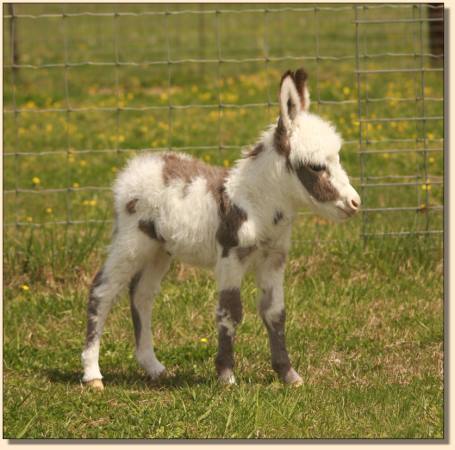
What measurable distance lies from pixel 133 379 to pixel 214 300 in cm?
120

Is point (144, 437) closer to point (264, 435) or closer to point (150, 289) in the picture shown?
point (264, 435)

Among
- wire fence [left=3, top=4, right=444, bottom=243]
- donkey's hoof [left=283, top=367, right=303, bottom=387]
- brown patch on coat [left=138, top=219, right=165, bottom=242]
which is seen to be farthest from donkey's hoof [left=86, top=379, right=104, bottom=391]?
wire fence [left=3, top=4, right=444, bottom=243]

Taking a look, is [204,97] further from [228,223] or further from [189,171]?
[228,223]

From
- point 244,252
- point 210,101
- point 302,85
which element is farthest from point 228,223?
point 210,101

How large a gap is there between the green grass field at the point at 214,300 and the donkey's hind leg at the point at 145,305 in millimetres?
133

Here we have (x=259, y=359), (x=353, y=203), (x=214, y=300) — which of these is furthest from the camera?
(x=214, y=300)

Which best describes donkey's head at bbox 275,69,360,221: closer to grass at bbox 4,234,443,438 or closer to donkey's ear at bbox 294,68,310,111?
donkey's ear at bbox 294,68,310,111

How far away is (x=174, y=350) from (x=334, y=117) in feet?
17.4

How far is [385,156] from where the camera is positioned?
9672 millimetres

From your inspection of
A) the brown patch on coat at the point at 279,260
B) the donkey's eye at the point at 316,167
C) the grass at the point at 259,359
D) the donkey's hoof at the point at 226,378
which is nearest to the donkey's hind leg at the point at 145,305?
the grass at the point at 259,359

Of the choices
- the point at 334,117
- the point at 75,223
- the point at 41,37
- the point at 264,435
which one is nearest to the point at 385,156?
the point at 334,117

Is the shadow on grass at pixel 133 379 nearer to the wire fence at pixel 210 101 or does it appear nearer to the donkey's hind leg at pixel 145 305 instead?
the donkey's hind leg at pixel 145 305

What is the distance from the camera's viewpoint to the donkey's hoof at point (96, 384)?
5.62 meters

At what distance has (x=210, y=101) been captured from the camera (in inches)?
476
